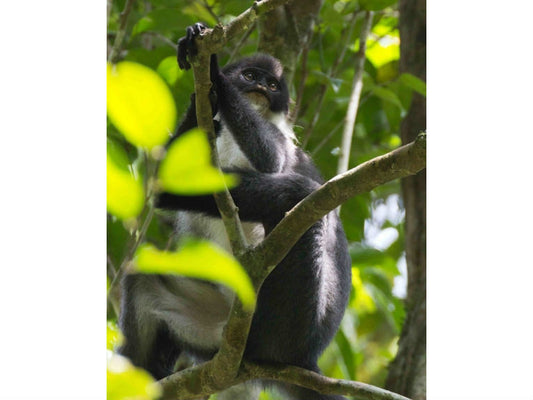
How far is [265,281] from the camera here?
2.72 meters

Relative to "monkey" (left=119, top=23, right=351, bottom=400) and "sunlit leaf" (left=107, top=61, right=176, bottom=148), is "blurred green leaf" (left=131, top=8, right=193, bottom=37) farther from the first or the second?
"sunlit leaf" (left=107, top=61, right=176, bottom=148)

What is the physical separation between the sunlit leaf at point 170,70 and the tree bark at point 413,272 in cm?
150

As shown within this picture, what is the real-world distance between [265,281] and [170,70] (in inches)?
50.8

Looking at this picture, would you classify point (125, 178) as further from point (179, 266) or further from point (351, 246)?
point (351, 246)

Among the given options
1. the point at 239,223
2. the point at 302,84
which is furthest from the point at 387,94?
the point at 239,223

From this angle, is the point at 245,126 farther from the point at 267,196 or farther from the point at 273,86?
the point at 273,86

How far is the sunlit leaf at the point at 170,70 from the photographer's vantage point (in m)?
3.37

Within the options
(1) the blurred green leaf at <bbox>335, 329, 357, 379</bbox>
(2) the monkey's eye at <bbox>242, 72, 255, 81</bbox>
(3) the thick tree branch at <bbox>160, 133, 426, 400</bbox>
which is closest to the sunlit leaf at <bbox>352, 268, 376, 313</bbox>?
(1) the blurred green leaf at <bbox>335, 329, 357, 379</bbox>

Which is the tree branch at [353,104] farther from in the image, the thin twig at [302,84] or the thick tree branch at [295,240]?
the thick tree branch at [295,240]

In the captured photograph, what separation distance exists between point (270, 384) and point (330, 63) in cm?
259

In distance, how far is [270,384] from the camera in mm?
3025

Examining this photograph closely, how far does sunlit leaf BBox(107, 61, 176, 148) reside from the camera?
0.96 m

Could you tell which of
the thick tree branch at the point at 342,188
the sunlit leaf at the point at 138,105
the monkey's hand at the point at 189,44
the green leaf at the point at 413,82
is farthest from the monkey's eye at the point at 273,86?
the sunlit leaf at the point at 138,105

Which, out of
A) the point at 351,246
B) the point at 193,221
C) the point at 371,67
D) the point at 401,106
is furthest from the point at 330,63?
the point at 193,221
